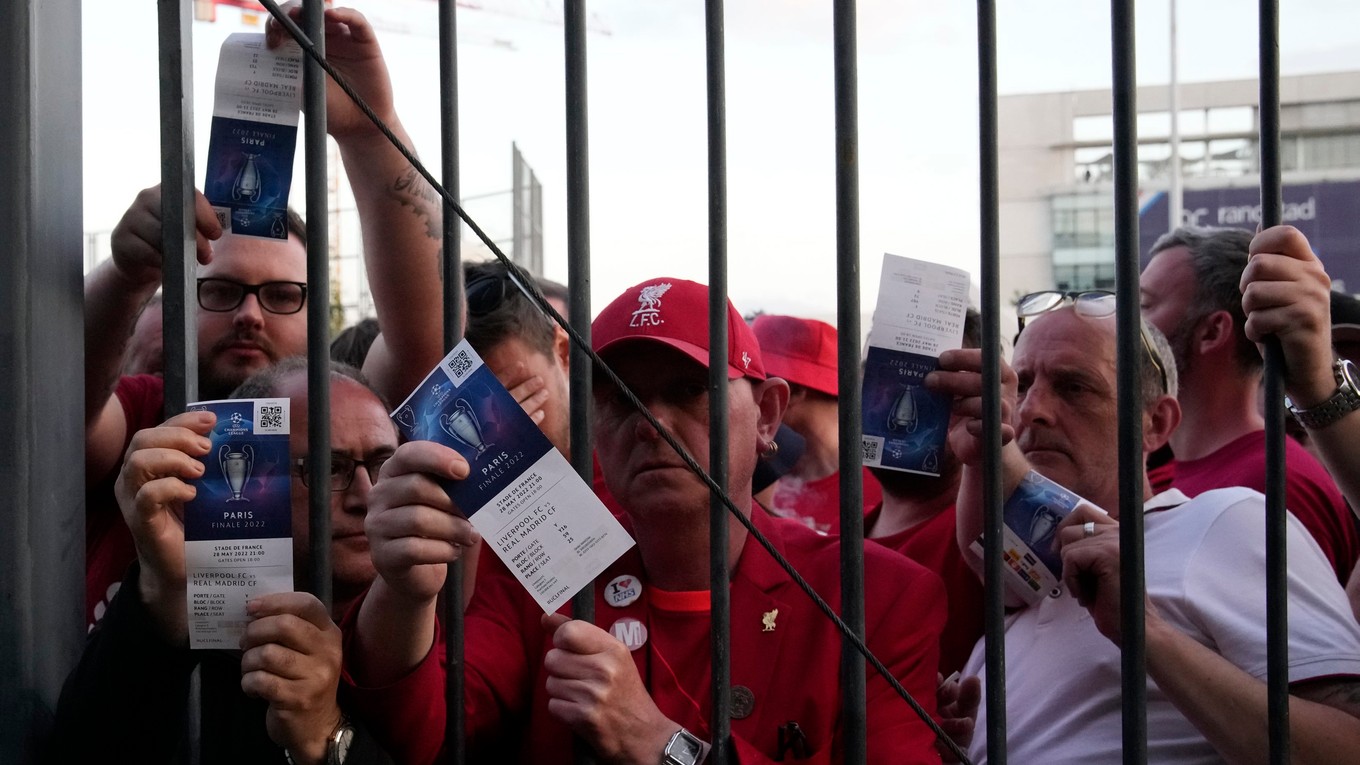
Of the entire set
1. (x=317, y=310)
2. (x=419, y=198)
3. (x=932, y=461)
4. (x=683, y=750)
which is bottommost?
(x=683, y=750)

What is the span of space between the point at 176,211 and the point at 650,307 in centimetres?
80

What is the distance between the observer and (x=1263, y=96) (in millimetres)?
1461

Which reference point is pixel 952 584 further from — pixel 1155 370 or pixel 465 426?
pixel 465 426

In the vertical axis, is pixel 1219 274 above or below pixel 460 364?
above

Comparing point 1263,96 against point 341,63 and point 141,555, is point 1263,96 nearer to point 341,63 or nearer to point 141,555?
point 341,63

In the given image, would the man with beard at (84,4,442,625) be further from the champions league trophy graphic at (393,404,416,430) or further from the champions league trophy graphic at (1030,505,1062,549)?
the champions league trophy graphic at (1030,505,1062,549)

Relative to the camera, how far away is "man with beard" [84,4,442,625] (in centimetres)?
170

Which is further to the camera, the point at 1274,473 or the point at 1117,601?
the point at 1117,601

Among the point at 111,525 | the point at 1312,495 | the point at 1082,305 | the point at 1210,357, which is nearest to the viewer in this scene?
the point at 111,525

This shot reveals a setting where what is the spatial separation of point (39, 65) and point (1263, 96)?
4.63ft

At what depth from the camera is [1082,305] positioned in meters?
2.50

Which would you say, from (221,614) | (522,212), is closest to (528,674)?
(221,614)

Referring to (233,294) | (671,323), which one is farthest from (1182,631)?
(233,294)

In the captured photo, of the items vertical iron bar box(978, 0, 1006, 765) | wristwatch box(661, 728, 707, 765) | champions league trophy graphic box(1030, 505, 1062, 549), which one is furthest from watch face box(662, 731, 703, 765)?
champions league trophy graphic box(1030, 505, 1062, 549)
